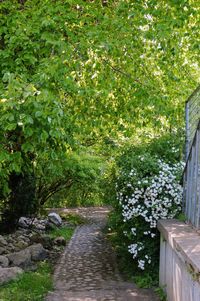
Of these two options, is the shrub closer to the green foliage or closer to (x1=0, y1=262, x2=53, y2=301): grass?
the green foliage

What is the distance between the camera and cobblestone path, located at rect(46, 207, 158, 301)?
5.95 m

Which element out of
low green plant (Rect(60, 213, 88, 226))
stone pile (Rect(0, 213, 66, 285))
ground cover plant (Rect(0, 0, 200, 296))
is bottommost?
low green plant (Rect(60, 213, 88, 226))

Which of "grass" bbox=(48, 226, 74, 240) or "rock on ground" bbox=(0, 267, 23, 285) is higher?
"rock on ground" bbox=(0, 267, 23, 285)

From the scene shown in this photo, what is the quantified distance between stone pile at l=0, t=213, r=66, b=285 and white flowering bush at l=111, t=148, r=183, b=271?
7.11 ft

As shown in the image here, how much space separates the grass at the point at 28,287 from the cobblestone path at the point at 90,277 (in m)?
0.16

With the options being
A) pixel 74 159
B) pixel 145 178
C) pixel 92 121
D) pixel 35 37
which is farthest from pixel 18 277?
pixel 74 159

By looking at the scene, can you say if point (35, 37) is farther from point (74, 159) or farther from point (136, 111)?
point (74, 159)

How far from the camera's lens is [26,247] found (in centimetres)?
982

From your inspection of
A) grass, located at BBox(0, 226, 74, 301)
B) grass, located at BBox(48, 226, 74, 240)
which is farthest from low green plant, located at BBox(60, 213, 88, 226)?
grass, located at BBox(0, 226, 74, 301)

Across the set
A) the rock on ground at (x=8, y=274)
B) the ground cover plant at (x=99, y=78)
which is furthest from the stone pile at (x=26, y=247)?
the ground cover plant at (x=99, y=78)

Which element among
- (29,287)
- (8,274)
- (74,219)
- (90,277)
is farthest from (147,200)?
(74,219)

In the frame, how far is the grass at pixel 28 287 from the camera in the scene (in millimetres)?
5873

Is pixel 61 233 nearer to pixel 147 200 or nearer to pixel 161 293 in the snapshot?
pixel 147 200

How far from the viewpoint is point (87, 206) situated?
2517cm
